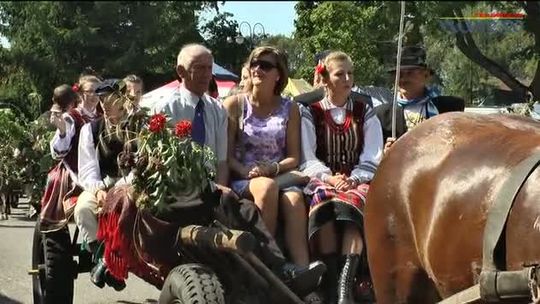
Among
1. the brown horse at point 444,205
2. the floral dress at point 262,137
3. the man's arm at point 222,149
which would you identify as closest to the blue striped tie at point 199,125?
the man's arm at point 222,149

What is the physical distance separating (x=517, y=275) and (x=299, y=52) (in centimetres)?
214

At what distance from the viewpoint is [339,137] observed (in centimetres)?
493

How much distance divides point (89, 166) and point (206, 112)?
0.84m

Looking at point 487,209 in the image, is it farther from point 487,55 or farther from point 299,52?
point 299,52

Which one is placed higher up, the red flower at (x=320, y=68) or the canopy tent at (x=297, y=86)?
the red flower at (x=320, y=68)

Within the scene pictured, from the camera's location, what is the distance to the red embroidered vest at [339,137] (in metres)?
4.92

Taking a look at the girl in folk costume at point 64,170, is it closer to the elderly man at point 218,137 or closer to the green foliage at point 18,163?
the elderly man at point 218,137

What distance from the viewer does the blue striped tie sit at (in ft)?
15.3

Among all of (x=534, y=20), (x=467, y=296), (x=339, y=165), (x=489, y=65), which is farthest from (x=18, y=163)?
(x=534, y=20)

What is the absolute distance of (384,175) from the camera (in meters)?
4.01

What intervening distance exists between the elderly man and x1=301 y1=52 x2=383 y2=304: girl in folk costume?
28 cm

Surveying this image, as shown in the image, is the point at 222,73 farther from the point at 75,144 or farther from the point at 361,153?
the point at 75,144

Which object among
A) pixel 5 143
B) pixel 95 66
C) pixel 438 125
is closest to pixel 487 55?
pixel 438 125

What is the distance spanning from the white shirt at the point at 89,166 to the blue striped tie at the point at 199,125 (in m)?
0.60
